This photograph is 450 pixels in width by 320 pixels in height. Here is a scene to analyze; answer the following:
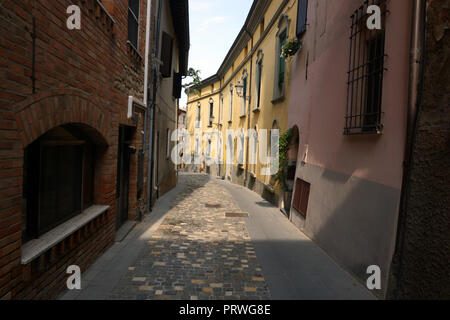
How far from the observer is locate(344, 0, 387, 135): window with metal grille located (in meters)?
4.48

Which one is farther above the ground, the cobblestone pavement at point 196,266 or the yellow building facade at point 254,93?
the yellow building facade at point 254,93

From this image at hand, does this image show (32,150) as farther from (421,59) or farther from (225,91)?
(225,91)

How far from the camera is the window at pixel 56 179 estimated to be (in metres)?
3.06

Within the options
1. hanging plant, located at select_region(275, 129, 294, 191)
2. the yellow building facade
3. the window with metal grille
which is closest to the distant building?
the window with metal grille

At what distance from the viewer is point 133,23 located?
6.57m

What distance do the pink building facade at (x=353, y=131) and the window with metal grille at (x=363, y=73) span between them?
2cm

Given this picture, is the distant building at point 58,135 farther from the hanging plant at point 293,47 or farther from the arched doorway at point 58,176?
the hanging plant at point 293,47

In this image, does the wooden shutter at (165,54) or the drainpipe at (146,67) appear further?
the wooden shutter at (165,54)

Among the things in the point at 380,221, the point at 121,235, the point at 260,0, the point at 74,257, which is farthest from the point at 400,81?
the point at 260,0

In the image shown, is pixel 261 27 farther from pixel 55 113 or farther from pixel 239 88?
pixel 55 113

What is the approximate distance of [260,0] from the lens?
1318 centimetres

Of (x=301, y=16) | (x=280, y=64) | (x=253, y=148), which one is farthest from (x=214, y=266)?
(x=253, y=148)

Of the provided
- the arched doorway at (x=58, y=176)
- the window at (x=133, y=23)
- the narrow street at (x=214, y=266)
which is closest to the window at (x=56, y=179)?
the arched doorway at (x=58, y=176)

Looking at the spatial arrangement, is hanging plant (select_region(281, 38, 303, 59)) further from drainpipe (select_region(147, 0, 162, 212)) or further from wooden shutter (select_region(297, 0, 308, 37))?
drainpipe (select_region(147, 0, 162, 212))
